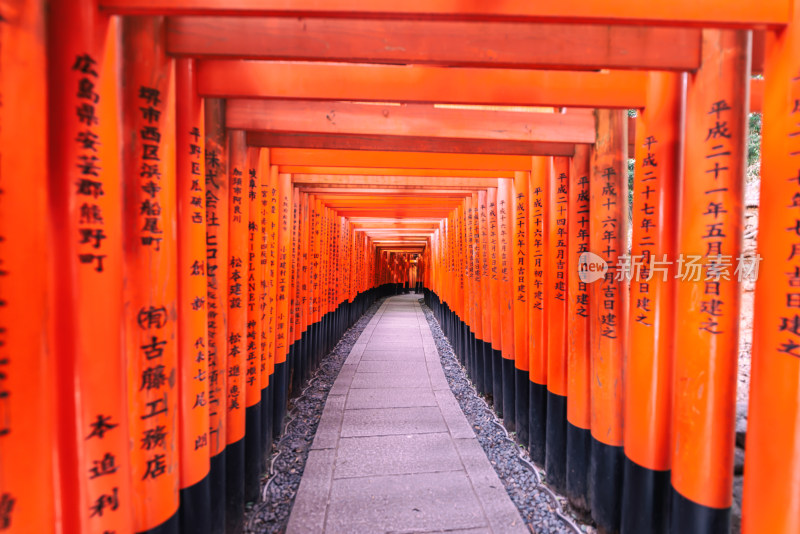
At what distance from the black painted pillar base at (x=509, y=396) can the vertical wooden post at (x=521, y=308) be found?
264mm

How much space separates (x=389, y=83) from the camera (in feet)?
7.58

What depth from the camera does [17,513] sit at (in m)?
1.14

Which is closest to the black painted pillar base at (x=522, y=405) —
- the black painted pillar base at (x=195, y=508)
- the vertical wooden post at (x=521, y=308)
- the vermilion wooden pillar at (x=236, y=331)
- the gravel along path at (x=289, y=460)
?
the vertical wooden post at (x=521, y=308)

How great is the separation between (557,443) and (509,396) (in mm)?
1386

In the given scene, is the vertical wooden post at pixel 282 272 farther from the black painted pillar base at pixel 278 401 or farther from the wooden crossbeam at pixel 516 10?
the wooden crossbeam at pixel 516 10

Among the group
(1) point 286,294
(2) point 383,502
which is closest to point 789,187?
(2) point 383,502

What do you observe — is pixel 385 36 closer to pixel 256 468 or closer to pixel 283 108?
pixel 283 108

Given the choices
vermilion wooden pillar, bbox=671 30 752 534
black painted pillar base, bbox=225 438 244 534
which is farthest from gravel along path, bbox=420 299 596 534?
black painted pillar base, bbox=225 438 244 534

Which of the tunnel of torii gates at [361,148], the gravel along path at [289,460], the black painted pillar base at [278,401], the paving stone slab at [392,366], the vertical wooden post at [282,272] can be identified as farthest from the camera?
the paving stone slab at [392,366]

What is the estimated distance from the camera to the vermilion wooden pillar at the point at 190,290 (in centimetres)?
216

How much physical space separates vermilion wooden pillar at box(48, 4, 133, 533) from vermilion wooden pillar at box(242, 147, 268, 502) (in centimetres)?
193

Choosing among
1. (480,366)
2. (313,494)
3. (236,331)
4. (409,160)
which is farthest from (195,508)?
(480,366)

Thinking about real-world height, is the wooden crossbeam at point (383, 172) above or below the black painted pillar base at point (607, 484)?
above

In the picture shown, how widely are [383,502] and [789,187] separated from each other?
3612 millimetres
